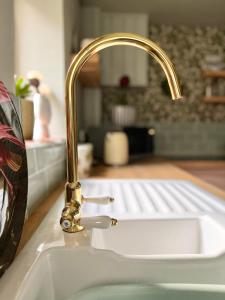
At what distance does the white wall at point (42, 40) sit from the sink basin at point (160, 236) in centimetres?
99

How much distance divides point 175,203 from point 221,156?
7.25 ft

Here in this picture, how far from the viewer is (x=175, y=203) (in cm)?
89

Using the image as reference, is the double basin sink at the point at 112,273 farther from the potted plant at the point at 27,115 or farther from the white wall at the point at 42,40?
the white wall at the point at 42,40

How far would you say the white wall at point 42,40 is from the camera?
58.2 inches

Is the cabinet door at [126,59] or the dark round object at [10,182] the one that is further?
the cabinet door at [126,59]

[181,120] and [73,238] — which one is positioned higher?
[181,120]

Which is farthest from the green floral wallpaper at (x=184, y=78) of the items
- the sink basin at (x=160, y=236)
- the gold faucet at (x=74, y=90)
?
the gold faucet at (x=74, y=90)

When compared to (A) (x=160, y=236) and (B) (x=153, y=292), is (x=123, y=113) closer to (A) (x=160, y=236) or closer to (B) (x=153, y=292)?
(A) (x=160, y=236)

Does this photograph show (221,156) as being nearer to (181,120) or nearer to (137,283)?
(181,120)

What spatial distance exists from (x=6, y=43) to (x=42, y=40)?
34.3 inches

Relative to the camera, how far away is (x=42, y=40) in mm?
1495

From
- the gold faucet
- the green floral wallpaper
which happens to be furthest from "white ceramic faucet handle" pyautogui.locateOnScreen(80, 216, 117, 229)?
the green floral wallpaper

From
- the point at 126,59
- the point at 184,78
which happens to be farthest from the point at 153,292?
the point at 184,78

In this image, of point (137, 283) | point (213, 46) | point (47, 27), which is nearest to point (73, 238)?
point (137, 283)
